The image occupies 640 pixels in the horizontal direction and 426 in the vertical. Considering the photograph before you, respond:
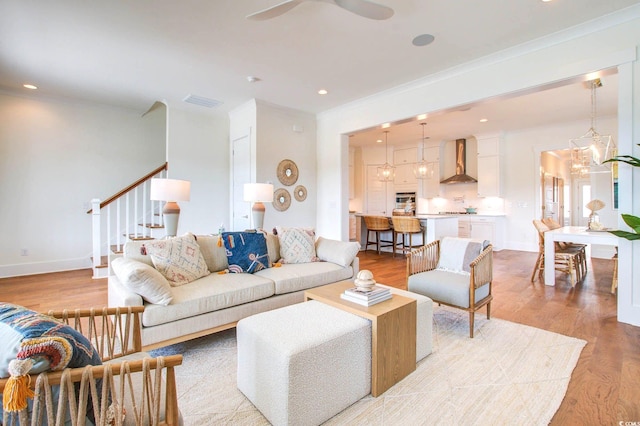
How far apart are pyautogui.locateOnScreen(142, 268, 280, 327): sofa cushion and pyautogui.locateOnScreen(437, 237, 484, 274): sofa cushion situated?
71.4 inches

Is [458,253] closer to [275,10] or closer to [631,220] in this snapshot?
[631,220]

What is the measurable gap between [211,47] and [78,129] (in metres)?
3.59

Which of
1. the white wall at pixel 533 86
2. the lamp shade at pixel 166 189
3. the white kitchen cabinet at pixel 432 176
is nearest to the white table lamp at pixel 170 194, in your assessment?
the lamp shade at pixel 166 189

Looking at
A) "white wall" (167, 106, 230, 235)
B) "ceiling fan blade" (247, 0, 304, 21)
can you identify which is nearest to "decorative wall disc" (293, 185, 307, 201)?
A: "white wall" (167, 106, 230, 235)

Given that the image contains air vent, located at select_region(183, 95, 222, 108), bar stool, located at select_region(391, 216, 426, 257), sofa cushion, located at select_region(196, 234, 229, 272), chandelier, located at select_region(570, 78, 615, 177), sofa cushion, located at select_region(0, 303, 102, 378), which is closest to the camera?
A: sofa cushion, located at select_region(0, 303, 102, 378)

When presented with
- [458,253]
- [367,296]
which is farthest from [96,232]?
[458,253]

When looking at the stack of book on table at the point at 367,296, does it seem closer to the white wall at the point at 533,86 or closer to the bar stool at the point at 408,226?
the white wall at the point at 533,86

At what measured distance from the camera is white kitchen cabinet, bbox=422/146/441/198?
8.21 meters

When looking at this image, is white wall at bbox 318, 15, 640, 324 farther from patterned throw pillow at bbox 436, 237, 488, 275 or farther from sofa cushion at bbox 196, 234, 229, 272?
sofa cushion at bbox 196, 234, 229, 272

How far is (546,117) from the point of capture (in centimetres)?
602

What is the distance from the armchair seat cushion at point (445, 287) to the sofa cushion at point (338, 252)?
683 millimetres

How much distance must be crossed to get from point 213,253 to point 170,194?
30.1 inches

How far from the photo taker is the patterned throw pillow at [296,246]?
339 cm

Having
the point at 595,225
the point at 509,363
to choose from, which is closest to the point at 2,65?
the point at 509,363
